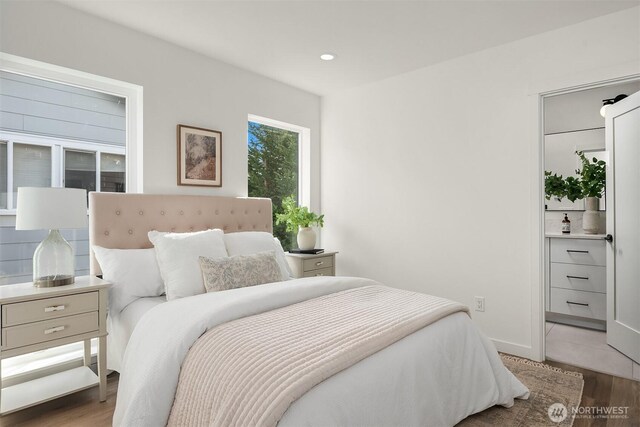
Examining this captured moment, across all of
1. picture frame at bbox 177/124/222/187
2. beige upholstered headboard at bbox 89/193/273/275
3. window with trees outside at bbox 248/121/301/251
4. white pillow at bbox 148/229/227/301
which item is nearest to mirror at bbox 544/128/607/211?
window with trees outside at bbox 248/121/301/251

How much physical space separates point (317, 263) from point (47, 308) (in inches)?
90.5

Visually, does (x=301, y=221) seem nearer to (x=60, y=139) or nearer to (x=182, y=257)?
(x=182, y=257)

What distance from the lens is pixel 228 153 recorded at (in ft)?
11.5

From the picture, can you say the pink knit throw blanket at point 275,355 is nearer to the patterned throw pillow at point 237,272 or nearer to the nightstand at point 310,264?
the patterned throw pillow at point 237,272

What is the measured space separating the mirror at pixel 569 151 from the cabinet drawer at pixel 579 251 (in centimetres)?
54

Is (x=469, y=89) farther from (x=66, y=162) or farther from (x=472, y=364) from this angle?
(x=66, y=162)

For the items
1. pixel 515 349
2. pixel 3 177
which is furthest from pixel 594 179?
pixel 3 177

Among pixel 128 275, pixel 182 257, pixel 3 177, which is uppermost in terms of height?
pixel 3 177

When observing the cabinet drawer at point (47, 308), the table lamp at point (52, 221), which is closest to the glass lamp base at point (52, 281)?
the table lamp at point (52, 221)

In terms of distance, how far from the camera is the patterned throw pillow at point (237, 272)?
2.38 meters

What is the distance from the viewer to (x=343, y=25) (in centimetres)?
278

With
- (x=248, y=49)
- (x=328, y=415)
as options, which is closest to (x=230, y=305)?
(x=328, y=415)

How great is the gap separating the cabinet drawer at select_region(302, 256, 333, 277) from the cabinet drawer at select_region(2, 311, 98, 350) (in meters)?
1.91

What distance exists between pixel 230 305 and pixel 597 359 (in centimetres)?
294
